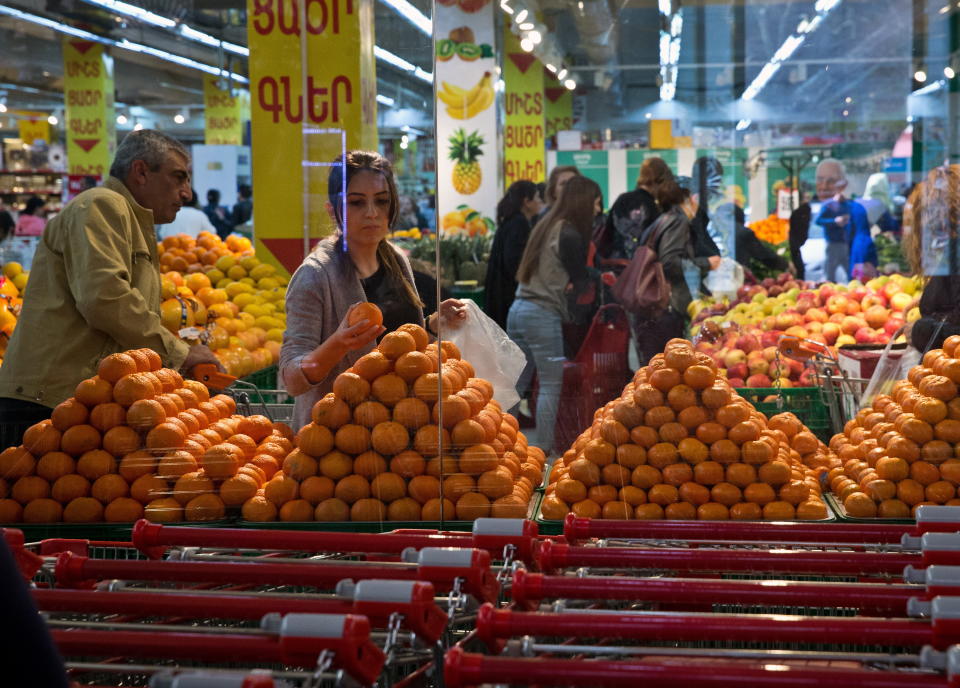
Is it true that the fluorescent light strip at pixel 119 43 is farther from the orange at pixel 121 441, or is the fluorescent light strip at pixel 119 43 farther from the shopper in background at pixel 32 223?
the shopper in background at pixel 32 223

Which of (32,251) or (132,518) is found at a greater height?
(32,251)

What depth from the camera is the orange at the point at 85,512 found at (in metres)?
3.12

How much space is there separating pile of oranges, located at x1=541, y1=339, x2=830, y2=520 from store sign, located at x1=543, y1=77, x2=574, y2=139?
268 cm

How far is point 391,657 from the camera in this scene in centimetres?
162

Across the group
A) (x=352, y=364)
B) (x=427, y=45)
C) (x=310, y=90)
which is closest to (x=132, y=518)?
(x=352, y=364)

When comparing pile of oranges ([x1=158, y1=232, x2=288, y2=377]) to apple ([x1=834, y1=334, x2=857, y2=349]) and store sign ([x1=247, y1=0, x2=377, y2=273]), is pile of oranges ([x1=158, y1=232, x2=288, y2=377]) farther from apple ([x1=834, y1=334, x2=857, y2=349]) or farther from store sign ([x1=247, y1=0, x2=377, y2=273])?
apple ([x1=834, y1=334, x2=857, y2=349])

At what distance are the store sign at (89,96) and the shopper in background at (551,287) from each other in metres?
1.40

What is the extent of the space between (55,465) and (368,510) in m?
0.94

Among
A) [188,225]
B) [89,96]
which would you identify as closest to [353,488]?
[188,225]

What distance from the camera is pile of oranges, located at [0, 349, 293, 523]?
312 cm

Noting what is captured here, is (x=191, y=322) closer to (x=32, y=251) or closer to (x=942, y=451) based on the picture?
(x=32, y=251)

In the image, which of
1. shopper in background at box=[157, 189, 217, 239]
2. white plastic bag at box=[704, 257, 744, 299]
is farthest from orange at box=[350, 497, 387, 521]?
white plastic bag at box=[704, 257, 744, 299]

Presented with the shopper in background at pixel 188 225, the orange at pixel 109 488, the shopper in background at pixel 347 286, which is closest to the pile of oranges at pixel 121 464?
the orange at pixel 109 488

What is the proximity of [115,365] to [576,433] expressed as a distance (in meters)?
1.41
